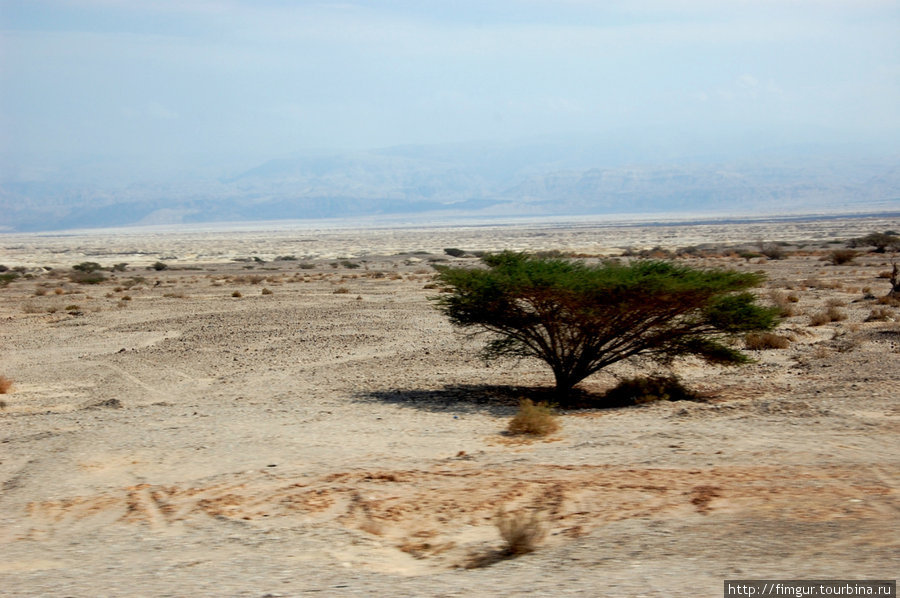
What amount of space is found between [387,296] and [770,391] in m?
25.6

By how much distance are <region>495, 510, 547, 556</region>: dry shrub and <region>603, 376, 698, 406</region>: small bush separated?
7905 mm

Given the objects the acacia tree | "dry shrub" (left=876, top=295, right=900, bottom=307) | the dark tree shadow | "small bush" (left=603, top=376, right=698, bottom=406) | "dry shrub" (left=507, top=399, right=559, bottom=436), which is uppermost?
the acacia tree

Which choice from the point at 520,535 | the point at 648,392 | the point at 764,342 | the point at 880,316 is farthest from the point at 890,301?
the point at 520,535

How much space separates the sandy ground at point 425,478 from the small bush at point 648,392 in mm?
641

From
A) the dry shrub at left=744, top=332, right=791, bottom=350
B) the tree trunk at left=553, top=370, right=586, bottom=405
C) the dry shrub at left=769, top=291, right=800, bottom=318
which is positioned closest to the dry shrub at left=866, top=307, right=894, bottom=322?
the dry shrub at left=769, top=291, right=800, bottom=318

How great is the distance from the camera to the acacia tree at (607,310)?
14.8 meters

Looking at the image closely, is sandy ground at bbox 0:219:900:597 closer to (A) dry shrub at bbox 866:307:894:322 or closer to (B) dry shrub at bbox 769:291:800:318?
(A) dry shrub at bbox 866:307:894:322

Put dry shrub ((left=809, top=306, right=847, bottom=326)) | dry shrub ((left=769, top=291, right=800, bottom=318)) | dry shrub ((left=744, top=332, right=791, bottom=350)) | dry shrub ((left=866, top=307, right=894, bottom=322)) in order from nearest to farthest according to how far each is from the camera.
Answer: dry shrub ((left=744, top=332, right=791, bottom=350))
dry shrub ((left=866, top=307, right=894, bottom=322))
dry shrub ((left=809, top=306, right=847, bottom=326))
dry shrub ((left=769, top=291, right=800, bottom=318))

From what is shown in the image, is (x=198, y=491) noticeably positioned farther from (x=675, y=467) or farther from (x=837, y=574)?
(x=837, y=574)

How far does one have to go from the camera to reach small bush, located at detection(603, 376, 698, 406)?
49.4 ft

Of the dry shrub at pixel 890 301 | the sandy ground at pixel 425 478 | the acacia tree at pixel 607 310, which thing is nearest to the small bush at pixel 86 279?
the sandy ground at pixel 425 478

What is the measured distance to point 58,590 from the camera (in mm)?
6664

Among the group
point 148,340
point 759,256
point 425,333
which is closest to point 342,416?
point 425,333

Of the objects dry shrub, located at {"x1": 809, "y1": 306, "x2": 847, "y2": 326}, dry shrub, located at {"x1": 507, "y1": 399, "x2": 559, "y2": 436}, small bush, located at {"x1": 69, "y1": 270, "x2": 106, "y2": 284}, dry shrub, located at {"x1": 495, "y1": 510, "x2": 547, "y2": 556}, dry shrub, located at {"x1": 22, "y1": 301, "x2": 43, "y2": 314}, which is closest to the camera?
dry shrub, located at {"x1": 495, "y1": 510, "x2": 547, "y2": 556}
